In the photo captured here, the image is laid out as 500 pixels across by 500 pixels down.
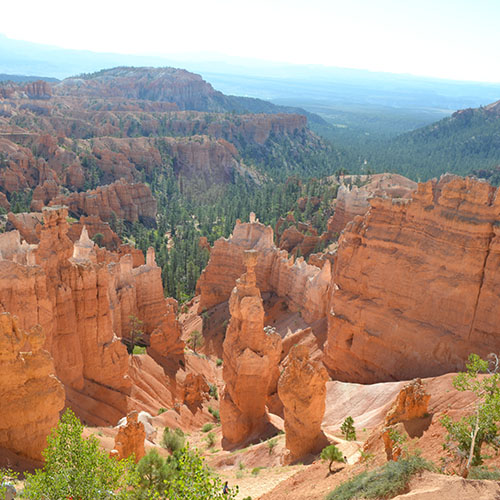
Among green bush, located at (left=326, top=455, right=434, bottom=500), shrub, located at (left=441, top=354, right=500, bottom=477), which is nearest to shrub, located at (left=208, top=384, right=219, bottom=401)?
green bush, located at (left=326, top=455, right=434, bottom=500)

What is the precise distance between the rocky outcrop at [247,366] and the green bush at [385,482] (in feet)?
35.6

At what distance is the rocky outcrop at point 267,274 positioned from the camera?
1347 inches

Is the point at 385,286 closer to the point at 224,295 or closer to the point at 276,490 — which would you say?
the point at 276,490

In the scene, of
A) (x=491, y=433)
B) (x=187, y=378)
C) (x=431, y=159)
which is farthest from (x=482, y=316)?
(x=431, y=159)

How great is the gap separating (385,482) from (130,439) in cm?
908

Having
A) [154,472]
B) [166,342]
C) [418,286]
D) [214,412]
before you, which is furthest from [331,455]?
[166,342]

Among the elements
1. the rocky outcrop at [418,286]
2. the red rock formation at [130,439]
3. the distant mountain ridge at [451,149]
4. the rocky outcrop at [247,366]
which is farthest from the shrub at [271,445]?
the distant mountain ridge at [451,149]

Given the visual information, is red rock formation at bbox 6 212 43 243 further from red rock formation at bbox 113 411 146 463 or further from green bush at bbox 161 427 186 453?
red rock formation at bbox 113 411 146 463

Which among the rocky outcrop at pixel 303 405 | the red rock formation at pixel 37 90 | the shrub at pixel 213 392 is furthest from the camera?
the red rock formation at pixel 37 90

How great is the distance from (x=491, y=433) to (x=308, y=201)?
6336cm

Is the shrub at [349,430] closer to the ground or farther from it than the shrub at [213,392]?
farther from it

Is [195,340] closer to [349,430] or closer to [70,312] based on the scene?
[70,312]

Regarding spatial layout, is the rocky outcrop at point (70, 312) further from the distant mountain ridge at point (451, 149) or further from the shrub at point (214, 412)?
the distant mountain ridge at point (451, 149)

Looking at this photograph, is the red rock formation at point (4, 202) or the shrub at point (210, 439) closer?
the shrub at point (210, 439)
